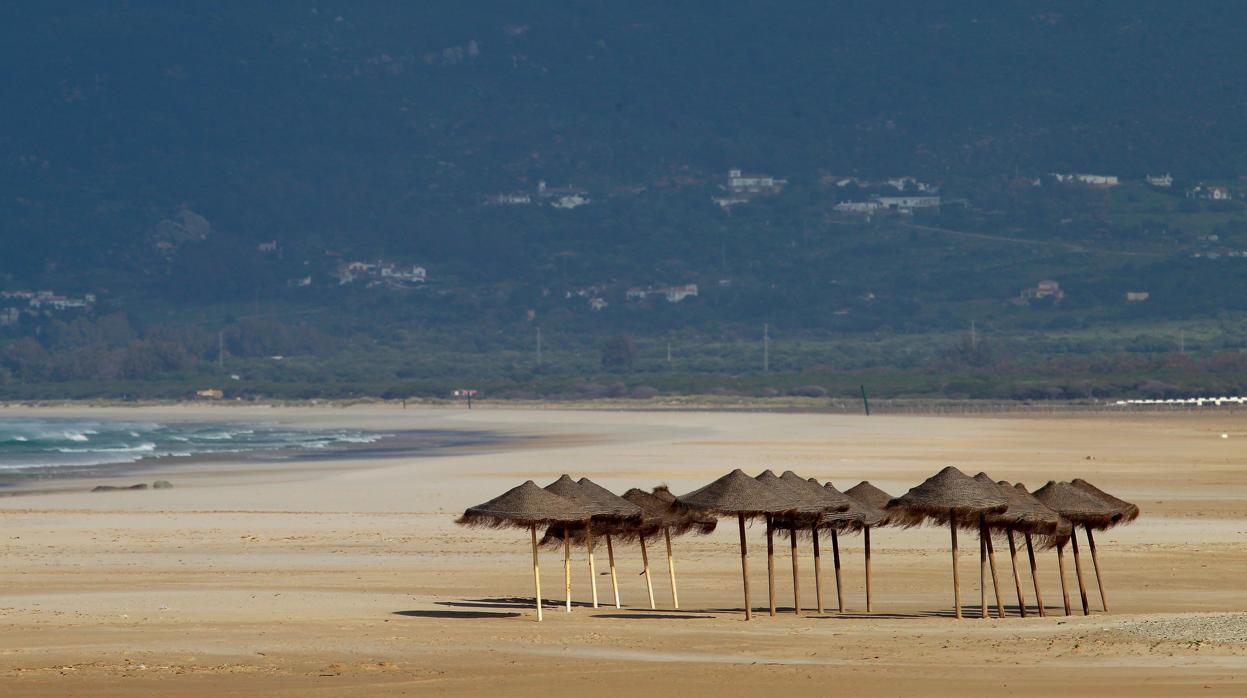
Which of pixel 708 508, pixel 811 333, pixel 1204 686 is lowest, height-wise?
pixel 1204 686

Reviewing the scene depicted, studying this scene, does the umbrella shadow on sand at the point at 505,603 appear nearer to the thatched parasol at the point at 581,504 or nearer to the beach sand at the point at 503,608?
the beach sand at the point at 503,608

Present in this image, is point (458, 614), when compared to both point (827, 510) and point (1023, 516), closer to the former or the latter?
point (827, 510)

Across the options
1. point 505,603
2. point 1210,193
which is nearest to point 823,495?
point 505,603

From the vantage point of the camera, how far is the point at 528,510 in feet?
55.7

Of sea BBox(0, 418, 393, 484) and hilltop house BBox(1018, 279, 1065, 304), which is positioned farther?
hilltop house BBox(1018, 279, 1065, 304)

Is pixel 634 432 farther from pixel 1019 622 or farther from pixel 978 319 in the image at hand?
pixel 978 319

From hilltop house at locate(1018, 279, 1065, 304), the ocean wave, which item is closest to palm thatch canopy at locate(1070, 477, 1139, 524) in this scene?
the ocean wave

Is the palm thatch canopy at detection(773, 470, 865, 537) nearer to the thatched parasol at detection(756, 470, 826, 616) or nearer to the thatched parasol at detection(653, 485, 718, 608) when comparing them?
the thatched parasol at detection(756, 470, 826, 616)

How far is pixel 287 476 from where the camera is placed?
38.8m

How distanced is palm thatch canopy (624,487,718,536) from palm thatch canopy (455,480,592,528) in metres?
0.89

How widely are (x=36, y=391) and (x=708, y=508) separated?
421 ft

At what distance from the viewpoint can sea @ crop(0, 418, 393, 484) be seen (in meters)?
46.7

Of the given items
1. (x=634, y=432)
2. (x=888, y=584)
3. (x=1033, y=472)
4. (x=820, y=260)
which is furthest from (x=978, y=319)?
(x=888, y=584)

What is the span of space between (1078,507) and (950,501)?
Result: 1.58 metres
